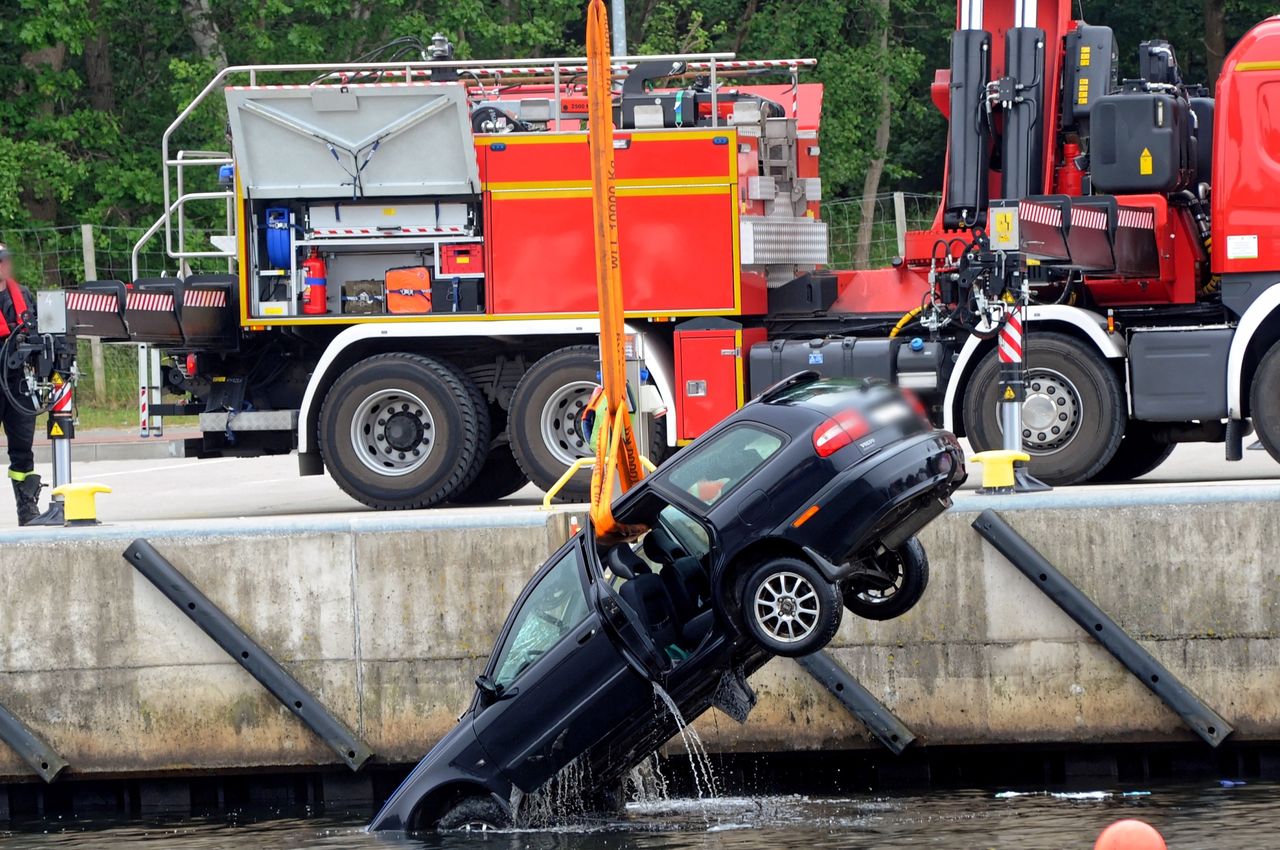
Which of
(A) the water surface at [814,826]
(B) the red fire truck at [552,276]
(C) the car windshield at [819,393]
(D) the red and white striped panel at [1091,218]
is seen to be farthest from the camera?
(B) the red fire truck at [552,276]

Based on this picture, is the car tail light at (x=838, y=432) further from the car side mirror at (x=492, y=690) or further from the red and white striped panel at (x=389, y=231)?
the red and white striped panel at (x=389, y=231)

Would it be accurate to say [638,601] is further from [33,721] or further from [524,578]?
[33,721]

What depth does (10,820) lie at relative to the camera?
10414 millimetres

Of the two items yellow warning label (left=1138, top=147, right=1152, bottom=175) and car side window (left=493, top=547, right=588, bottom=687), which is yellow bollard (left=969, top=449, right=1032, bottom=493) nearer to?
car side window (left=493, top=547, right=588, bottom=687)

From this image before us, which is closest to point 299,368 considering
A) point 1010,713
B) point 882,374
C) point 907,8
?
point 882,374

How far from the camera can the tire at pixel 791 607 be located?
815 cm

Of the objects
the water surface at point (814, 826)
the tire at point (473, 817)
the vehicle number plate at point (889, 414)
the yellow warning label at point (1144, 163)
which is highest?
the yellow warning label at point (1144, 163)

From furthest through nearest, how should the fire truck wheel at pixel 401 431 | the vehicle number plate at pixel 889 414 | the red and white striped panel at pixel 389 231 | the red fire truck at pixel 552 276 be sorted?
the red and white striped panel at pixel 389 231 → the fire truck wheel at pixel 401 431 → the red fire truck at pixel 552 276 → the vehicle number plate at pixel 889 414

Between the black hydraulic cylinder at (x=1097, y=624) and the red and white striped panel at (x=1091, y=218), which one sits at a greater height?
the red and white striped panel at (x=1091, y=218)

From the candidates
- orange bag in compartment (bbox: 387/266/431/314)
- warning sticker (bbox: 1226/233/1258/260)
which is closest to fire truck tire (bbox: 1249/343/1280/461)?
warning sticker (bbox: 1226/233/1258/260)

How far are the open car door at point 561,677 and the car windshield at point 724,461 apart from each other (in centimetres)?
55

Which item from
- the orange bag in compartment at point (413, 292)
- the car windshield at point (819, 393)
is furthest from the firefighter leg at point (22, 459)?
the car windshield at point (819, 393)

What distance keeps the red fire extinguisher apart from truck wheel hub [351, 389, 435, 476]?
80 centimetres

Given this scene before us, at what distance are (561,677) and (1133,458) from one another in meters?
6.99
